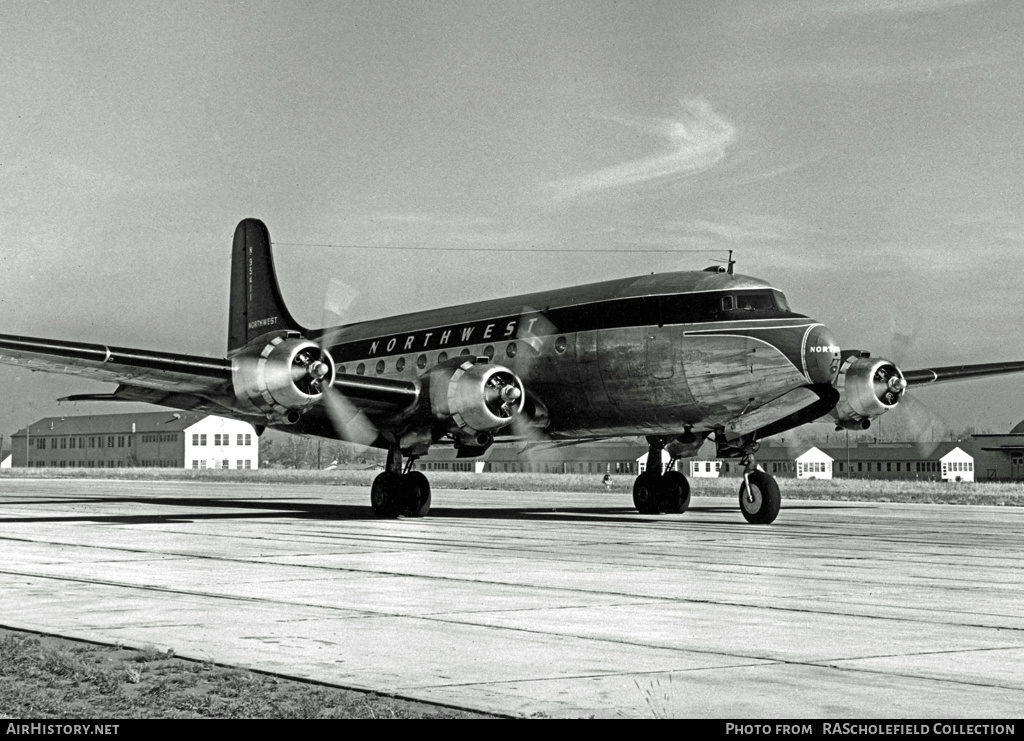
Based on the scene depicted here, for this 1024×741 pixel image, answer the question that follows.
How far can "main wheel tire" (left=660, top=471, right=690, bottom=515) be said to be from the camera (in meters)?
28.2

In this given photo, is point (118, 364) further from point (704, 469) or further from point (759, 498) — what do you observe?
point (704, 469)

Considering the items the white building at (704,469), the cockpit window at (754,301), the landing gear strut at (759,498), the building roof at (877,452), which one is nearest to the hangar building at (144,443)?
the white building at (704,469)

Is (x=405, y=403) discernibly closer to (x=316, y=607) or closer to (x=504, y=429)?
(x=504, y=429)

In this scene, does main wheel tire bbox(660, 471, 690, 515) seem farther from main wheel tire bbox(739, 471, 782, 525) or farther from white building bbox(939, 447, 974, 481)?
white building bbox(939, 447, 974, 481)

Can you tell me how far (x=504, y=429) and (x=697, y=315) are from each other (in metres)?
5.00

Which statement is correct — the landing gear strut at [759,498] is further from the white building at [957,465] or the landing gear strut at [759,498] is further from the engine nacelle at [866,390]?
the white building at [957,465]

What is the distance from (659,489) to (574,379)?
442cm

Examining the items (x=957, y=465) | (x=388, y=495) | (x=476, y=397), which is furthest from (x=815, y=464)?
(x=476, y=397)

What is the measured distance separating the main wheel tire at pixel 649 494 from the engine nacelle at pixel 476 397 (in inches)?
202

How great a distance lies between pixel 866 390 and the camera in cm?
2533

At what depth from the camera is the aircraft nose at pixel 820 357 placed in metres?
23.1

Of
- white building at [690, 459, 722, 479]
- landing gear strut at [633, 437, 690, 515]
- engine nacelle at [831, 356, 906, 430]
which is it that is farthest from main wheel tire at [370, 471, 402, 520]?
white building at [690, 459, 722, 479]
